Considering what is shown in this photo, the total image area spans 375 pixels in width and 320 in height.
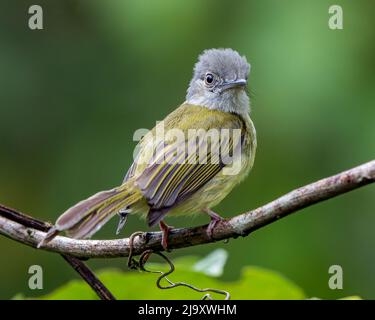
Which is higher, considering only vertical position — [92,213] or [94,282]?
[92,213]

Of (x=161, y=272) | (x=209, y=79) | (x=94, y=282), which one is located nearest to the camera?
(x=94, y=282)

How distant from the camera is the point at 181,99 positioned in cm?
591

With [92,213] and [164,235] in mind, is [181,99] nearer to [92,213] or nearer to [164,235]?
[164,235]

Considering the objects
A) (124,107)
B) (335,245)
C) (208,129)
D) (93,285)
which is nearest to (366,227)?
(335,245)

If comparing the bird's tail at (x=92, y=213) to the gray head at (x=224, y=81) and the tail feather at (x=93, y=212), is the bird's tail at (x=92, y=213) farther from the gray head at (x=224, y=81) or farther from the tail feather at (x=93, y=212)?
the gray head at (x=224, y=81)

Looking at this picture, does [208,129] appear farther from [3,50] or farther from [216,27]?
[3,50]

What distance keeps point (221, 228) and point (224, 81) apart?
171 cm

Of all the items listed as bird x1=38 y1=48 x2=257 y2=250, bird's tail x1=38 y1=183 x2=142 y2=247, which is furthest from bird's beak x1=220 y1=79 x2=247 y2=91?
bird's tail x1=38 y1=183 x2=142 y2=247

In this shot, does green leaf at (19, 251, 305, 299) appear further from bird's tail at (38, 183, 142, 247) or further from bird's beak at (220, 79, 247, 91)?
bird's beak at (220, 79, 247, 91)

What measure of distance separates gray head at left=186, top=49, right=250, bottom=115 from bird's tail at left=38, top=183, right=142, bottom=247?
1.09 metres

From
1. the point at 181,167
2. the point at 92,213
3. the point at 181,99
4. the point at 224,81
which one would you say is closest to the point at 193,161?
the point at 181,167

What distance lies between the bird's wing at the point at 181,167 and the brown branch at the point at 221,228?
0.47 feet

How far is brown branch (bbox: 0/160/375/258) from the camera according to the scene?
2.44 metres

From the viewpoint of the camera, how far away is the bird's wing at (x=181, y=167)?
3482mm
